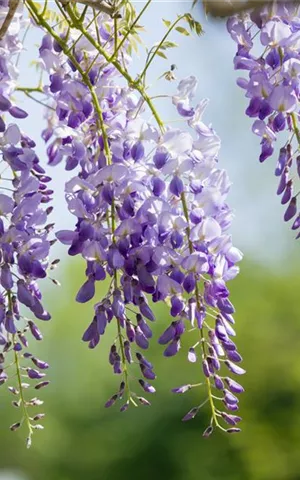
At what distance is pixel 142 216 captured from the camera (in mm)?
681

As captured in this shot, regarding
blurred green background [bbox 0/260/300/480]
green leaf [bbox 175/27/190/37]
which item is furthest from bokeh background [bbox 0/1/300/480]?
green leaf [bbox 175/27/190/37]

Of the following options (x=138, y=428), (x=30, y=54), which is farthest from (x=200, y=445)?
(x=30, y=54)

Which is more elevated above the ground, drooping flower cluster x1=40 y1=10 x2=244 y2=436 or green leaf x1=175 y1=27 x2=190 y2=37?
green leaf x1=175 y1=27 x2=190 y2=37

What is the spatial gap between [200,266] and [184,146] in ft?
0.28

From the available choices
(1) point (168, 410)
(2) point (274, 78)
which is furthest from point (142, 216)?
(1) point (168, 410)

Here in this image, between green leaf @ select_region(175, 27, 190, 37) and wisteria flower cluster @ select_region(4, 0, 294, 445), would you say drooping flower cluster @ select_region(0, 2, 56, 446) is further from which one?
green leaf @ select_region(175, 27, 190, 37)

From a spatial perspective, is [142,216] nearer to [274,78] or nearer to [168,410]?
[274,78]

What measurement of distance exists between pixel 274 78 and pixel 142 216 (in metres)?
0.13

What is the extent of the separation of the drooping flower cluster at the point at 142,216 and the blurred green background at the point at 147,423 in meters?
5.00

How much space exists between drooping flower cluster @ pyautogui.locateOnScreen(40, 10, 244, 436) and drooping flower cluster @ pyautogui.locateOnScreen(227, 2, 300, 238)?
0.04 m

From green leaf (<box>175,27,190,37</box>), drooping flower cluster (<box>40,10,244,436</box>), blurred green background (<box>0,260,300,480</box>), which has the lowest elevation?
blurred green background (<box>0,260,300,480</box>)

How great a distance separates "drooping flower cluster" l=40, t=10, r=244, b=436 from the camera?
0.68 metres

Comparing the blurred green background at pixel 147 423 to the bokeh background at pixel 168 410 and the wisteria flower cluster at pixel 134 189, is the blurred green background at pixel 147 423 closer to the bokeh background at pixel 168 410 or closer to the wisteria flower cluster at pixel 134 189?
the bokeh background at pixel 168 410

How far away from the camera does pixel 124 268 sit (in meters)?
0.69
